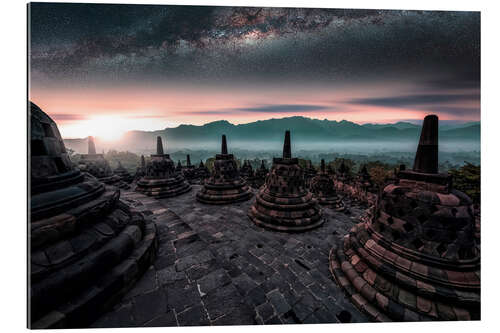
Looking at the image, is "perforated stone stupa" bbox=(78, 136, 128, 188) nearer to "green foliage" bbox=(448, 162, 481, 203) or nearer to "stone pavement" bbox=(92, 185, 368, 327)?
"stone pavement" bbox=(92, 185, 368, 327)

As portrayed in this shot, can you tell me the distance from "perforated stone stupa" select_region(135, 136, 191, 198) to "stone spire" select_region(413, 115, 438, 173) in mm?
12871

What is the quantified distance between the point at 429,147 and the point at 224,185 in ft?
30.7

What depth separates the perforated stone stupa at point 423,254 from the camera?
3.30 meters

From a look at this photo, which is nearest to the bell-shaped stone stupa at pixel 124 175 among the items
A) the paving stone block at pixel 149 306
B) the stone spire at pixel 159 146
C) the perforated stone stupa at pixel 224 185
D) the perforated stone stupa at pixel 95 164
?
the perforated stone stupa at pixel 95 164

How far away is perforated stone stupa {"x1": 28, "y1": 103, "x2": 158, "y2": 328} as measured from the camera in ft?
7.92

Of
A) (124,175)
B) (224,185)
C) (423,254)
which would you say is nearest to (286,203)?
(423,254)

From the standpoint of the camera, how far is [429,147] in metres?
3.81

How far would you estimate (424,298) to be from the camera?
11.1ft

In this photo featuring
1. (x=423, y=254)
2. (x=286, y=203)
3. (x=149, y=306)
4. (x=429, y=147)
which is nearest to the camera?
(x=149, y=306)

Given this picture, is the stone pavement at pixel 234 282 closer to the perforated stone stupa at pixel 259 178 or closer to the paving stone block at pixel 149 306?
the paving stone block at pixel 149 306

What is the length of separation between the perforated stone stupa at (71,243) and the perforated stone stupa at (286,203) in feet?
15.7

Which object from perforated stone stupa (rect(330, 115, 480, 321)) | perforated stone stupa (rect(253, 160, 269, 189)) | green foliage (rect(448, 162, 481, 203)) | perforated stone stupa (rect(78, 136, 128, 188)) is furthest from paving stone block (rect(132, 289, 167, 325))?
green foliage (rect(448, 162, 481, 203))

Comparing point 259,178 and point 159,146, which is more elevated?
point 159,146

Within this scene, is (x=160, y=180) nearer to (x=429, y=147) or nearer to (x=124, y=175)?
(x=124, y=175)
